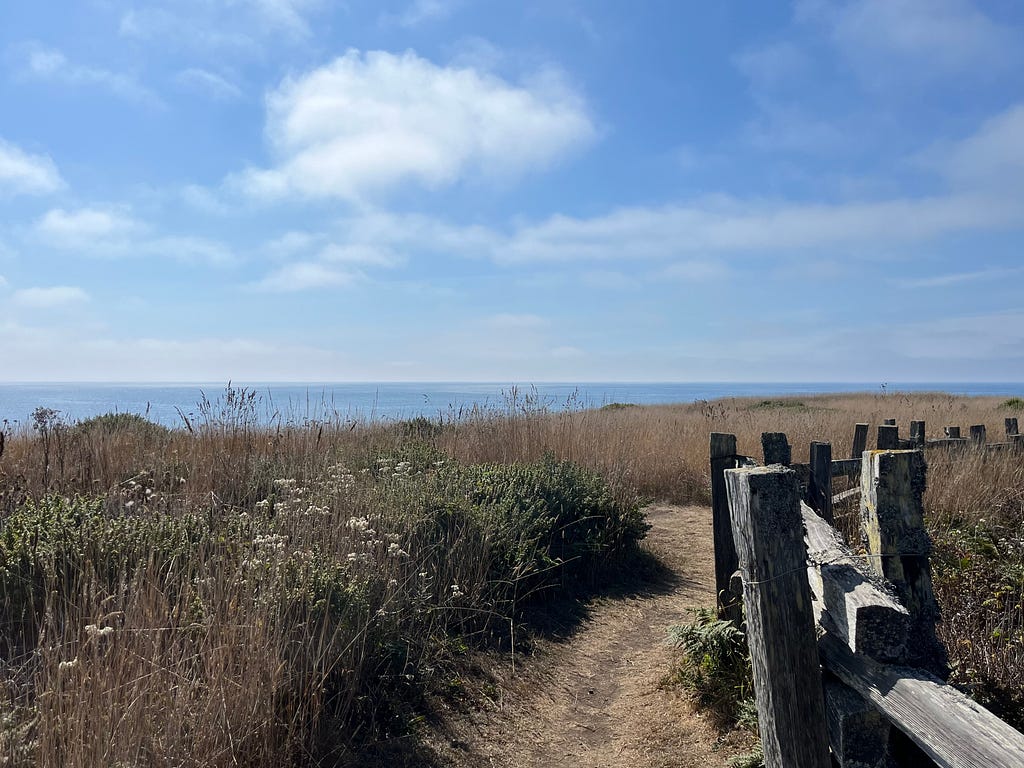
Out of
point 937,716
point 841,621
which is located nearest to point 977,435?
point 841,621

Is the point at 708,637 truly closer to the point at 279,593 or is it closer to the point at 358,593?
Result: the point at 358,593

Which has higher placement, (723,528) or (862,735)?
(723,528)

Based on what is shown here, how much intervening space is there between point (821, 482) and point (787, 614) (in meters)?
3.61

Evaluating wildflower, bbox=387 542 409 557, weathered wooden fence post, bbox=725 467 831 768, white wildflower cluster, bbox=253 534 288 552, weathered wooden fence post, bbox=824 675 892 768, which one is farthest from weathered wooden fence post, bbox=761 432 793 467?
white wildflower cluster, bbox=253 534 288 552

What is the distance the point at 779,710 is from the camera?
8.29ft

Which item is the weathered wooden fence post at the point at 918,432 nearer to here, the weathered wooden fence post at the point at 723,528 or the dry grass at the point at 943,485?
the dry grass at the point at 943,485

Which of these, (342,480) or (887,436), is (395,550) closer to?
(342,480)

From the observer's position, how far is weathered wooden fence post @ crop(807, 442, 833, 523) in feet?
18.4

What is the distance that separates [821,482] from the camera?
572cm

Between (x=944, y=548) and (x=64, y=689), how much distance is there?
18.9ft

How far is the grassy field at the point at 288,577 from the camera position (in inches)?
113

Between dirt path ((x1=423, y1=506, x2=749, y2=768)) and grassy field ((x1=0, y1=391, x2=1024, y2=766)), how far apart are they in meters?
0.41

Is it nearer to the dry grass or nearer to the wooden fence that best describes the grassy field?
the dry grass

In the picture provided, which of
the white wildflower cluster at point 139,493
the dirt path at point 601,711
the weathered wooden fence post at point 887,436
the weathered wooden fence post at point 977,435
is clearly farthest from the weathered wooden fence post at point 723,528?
the weathered wooden fence post at point 977,435
